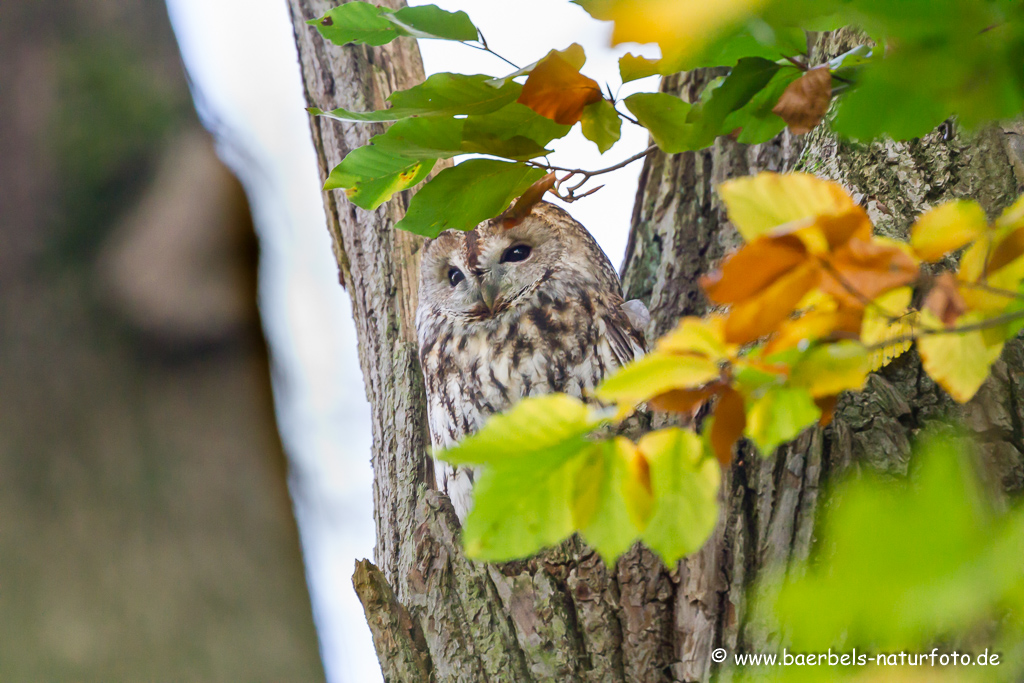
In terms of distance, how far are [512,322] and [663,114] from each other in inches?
44.7

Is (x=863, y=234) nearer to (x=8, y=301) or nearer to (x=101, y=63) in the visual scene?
(x=8, y=301)

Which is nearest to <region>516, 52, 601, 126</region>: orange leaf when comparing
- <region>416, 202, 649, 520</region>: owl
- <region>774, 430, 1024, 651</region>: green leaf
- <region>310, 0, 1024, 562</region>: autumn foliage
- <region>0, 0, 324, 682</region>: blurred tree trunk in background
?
<region>310, 0, 1024, 562</region>: autumn foliage

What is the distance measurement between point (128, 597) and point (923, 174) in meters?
1.44

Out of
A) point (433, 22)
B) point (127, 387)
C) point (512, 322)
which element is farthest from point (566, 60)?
point (512, 322)

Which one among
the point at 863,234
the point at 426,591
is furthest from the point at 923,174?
the point at 426,591

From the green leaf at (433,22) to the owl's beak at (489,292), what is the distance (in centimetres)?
120

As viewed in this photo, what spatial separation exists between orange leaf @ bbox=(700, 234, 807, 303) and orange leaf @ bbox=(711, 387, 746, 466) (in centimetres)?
7

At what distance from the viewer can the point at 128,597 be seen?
98 cm

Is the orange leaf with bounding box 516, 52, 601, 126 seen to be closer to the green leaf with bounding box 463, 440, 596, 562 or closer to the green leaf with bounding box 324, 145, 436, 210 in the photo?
the green leaf with bounding box 324, 145, 436, 210

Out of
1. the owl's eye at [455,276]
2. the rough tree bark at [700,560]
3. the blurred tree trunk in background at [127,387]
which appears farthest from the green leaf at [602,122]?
the owl's eye at [455,276]

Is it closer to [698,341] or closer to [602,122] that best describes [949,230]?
[698,341]

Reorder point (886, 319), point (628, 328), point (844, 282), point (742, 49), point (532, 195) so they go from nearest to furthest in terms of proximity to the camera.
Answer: point (844, 282)
point (886, 319)
point (742, 49)
point (532, 195)
point (628, 328)

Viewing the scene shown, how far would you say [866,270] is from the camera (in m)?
0.39

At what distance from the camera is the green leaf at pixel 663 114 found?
2.11ft
